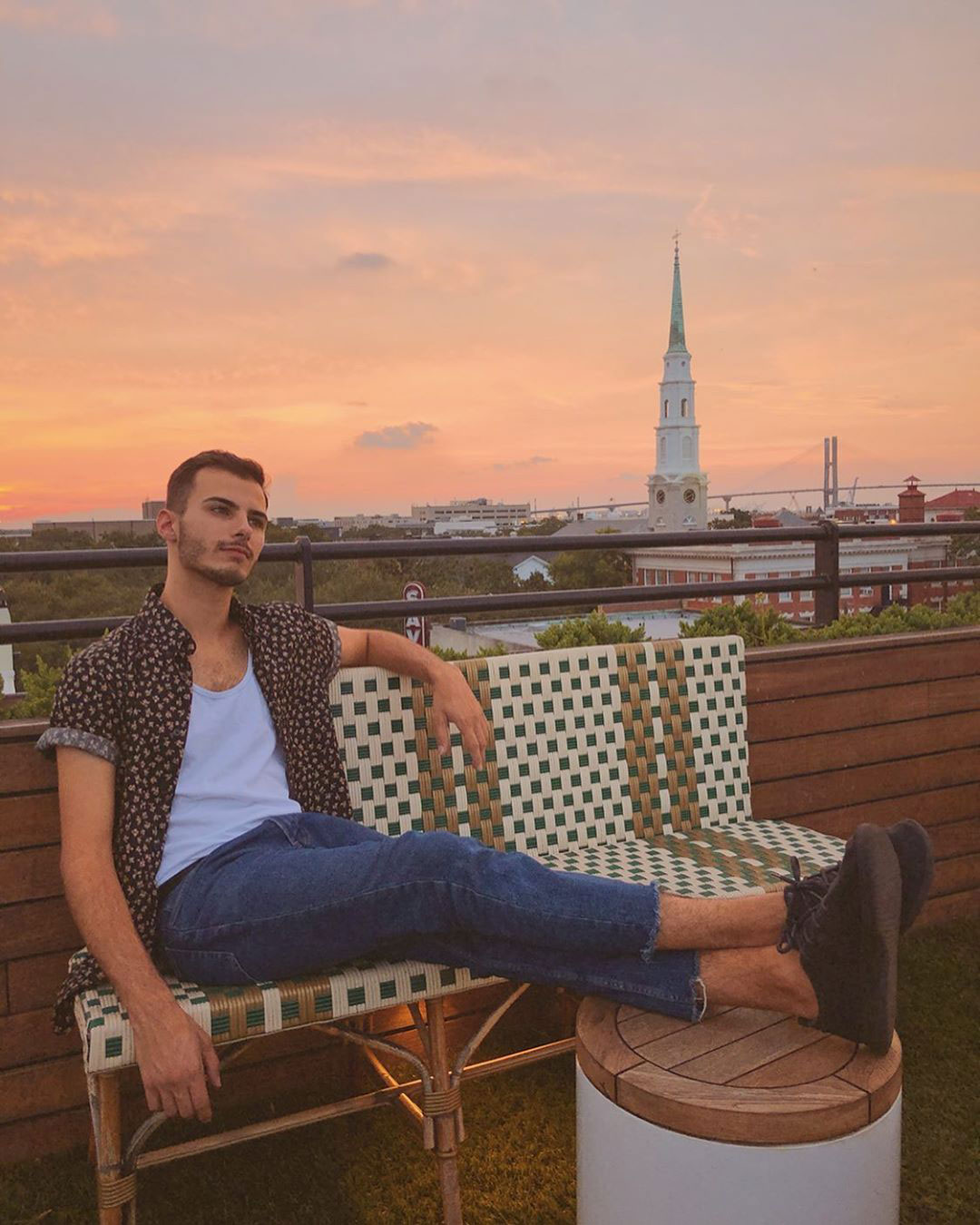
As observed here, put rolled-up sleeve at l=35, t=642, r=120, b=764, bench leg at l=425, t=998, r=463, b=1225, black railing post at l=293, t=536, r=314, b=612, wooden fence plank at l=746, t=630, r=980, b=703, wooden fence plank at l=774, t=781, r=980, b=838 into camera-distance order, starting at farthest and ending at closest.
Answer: wooden fence plank at l=774, t=781, r=980, b=838, wooden fence plank at l=746, t=630, r=980, b=703, black railing post at l=293, t=536, r=314, b=612, bench leg at l=425, t=998, r=463, b=1225, rolled-up sleeve at l=35, t=642, r=120, b=764

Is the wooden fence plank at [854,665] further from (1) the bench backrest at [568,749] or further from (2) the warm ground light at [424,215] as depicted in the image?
(2) the warm ground light at [424,215]

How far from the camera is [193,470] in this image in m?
1.91

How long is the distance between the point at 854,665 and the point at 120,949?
2240 millimetres

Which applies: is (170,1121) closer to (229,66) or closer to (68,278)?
(229,66)

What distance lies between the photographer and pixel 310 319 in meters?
9.14

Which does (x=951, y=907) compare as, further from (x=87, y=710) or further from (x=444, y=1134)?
(x=87, y=710)

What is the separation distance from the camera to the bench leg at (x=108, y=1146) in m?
1.58

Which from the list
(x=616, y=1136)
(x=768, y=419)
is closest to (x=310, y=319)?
(x=616, y=1136)

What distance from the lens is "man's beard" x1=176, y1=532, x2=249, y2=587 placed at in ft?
6.16

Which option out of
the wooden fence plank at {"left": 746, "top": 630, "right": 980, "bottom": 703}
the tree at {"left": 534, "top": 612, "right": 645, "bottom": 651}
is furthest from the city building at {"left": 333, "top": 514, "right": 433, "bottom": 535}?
the wooden fence plank at {"left": 746, "top": 630, "right": 980, "bottom": 703}

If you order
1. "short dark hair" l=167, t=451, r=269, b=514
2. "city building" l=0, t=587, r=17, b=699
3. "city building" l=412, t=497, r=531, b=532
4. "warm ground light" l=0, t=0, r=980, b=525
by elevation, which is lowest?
"city building" l=0, t=587, r=17, b=699

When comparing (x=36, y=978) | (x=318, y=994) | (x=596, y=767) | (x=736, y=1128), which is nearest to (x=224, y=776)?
(x=318, y=994)

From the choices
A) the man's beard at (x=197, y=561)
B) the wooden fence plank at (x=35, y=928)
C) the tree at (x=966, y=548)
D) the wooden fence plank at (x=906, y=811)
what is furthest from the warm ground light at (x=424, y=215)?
the tree at (x=966, y=548)

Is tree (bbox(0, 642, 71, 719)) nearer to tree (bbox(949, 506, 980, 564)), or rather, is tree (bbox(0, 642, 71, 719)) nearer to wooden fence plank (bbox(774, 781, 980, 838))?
wooden fence plank (bbox(774, 781, 980, 838))
